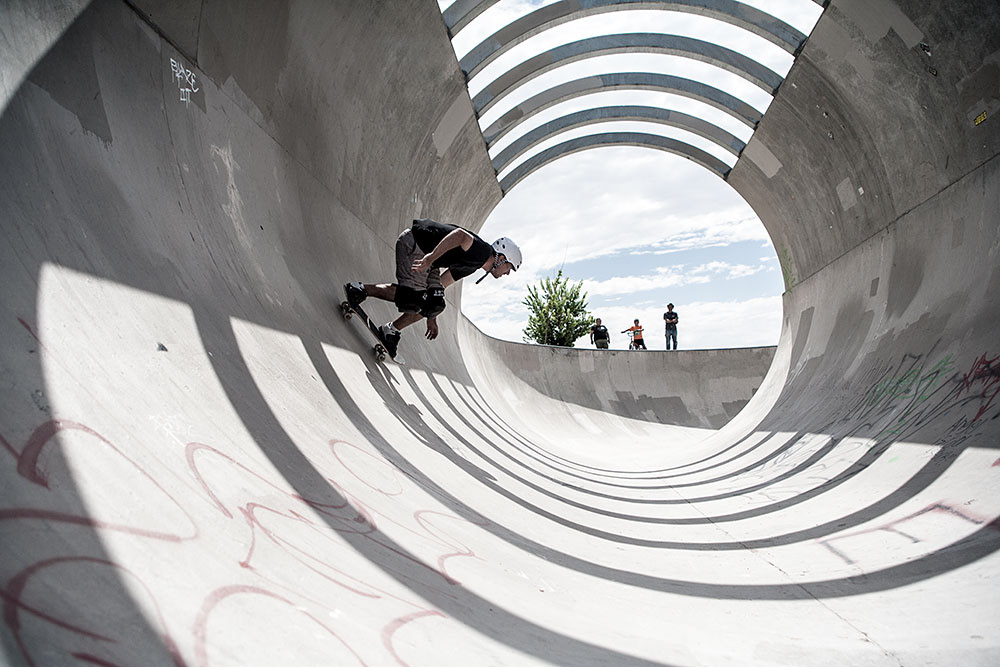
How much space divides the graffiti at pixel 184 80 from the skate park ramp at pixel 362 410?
0.03 meters

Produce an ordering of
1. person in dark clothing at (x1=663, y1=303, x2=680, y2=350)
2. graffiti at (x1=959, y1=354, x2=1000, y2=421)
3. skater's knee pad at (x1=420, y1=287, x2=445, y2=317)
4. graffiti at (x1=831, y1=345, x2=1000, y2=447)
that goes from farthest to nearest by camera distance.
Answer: person in dark clothing at (x1=663, y1=303, x2=680, y2=350), skater's knee pad at (x1=420, y1=287, x2=445, y2=317), graffiti at (x1=831, y1=345, x2=1000, y2=447), graffiti at (x1=959, y1=354, x2=1000, y2=421)

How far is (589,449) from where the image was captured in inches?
511

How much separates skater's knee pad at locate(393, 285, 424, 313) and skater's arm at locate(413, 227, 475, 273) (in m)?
0.27

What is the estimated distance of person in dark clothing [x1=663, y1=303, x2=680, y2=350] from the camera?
20234 mm

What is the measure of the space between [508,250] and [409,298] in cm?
104

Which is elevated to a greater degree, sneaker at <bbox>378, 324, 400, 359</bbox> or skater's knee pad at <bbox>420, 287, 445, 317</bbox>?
skater's knee pad at <bbox>420, 287, 445, 317</bbox>

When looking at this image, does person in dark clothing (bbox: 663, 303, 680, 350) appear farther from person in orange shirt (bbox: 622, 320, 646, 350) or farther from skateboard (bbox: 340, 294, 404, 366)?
skateboard (bbox: 340, 294, 404, 366)

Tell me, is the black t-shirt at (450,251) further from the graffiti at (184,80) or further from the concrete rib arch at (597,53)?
the concrete rib arch at (597,53)

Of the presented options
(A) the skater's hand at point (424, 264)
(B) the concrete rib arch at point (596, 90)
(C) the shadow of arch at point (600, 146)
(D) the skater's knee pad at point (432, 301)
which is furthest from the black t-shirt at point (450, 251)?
(C) the shadow of arch at point (600, 146)

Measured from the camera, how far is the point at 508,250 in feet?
17.5

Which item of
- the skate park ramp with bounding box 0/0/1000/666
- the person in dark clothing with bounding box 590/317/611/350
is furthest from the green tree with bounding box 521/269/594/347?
the skate park ramp with bounding box 0/0/1000/666

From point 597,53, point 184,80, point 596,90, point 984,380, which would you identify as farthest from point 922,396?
point 596,90

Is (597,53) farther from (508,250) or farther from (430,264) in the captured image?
(430,264)

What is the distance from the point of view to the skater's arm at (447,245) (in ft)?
16.4
